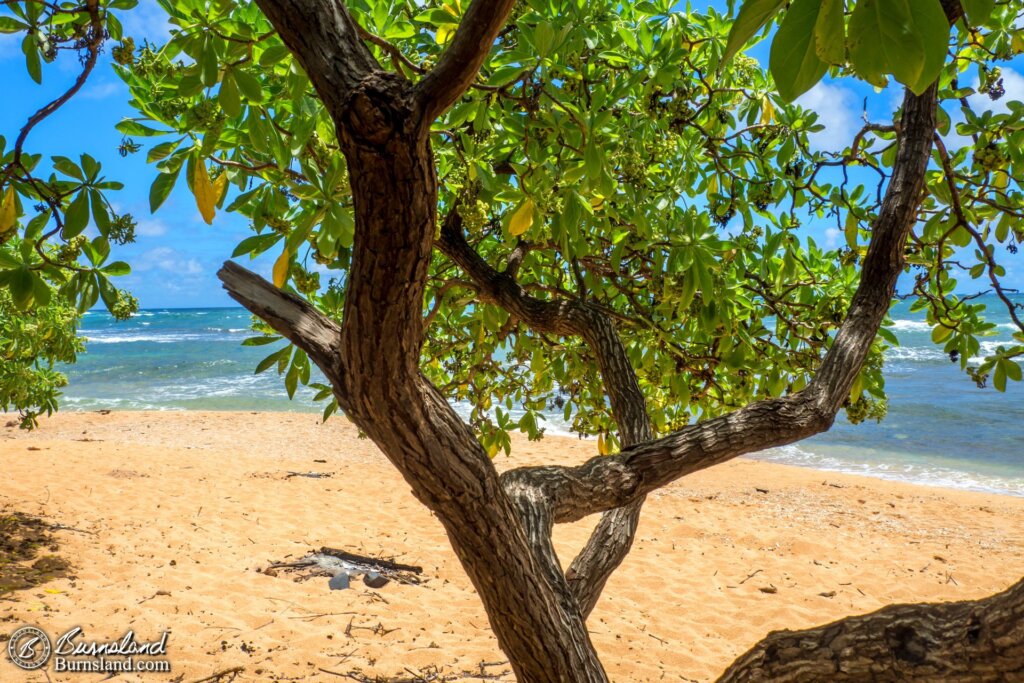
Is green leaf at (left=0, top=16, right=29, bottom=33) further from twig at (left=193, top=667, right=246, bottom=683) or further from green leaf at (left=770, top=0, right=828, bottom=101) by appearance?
twig at (left=193, top=667, right=246, bottom=683)

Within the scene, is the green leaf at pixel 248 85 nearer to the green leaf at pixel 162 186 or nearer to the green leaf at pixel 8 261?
the green leaf at pixel 162 186

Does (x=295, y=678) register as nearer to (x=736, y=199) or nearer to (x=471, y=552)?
(x=471, y=552)

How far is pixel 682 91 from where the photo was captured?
99.5 inches

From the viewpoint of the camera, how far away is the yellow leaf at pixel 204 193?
5.08 ft

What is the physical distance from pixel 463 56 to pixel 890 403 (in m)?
20.5

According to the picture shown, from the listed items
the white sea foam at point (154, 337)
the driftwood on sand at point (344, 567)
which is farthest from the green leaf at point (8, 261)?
the white sea foam at point (154, 337)

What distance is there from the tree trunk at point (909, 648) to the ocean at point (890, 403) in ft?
26.5

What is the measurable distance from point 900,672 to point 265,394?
2287cm

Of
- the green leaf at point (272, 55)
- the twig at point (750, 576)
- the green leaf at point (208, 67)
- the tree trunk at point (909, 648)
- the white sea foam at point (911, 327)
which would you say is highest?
the white sea foam at point (911, 327)

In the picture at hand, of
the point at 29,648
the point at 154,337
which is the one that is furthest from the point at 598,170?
the point at 154,337

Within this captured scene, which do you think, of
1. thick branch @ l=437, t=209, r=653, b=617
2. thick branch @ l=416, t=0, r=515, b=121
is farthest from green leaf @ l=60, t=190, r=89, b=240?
thick branch @ l=437, t=209, r=653, b=617

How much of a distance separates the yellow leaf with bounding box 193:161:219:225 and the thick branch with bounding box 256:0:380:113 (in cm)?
45

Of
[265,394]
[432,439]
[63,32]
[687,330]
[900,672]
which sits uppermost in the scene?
[63,32]

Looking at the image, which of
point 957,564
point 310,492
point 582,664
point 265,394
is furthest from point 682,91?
point 265,394
